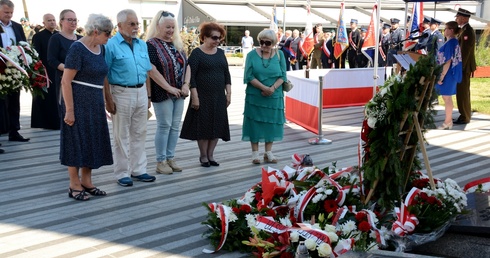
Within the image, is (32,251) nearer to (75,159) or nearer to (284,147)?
(75,159)

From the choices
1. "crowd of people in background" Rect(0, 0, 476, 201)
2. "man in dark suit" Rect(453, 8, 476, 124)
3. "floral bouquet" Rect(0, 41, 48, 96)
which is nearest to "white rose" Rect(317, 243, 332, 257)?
"crowd of people in background" Rect(0, 0, 476, 201)

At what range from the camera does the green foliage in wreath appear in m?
4.79

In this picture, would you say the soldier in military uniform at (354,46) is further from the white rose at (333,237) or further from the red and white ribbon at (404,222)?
the white rose at (333,237)

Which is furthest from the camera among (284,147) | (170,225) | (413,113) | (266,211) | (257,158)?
(284,147)

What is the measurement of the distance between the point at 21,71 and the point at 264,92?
3.31m

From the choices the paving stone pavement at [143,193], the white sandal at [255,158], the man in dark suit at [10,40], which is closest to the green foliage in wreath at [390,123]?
the paving stone pavement at [143,193]

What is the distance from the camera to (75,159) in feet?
20.8

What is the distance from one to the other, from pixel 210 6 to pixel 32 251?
1304 inches

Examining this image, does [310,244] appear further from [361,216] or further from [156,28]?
[156,28]

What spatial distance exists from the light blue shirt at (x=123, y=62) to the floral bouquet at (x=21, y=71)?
2092 millimetres

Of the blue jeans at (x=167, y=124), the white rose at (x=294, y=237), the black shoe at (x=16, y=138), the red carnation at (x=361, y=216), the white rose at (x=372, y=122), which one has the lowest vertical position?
the black shoe at (x=16, y=138)

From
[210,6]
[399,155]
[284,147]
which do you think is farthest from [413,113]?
[210,6]

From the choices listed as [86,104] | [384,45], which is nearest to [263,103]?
[86,104]

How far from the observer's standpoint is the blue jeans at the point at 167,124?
24.4 feet
